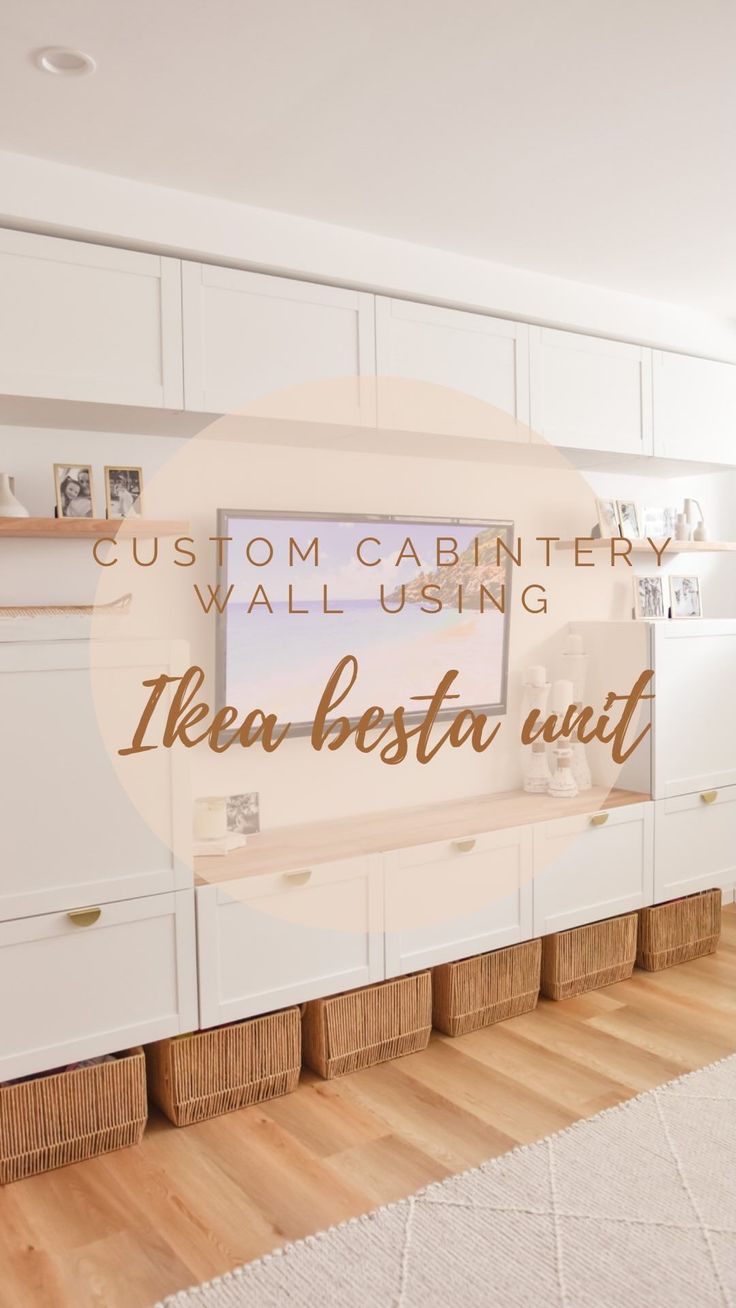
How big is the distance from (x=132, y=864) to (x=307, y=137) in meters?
1.84

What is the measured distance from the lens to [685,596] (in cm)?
446

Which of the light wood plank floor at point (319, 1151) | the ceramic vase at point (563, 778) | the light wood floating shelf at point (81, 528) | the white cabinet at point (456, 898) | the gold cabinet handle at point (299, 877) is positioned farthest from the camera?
the ceramic vase at point (563, 778)

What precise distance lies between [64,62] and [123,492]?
3.76ft

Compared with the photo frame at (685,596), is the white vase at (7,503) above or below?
above

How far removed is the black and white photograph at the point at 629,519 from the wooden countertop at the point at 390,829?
1.05 m

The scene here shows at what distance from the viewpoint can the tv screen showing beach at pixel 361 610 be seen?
3.19 m

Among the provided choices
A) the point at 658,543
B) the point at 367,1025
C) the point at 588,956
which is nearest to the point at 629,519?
the point at 658,543

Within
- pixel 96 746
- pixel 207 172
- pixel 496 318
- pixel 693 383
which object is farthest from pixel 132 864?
pixel 693 383

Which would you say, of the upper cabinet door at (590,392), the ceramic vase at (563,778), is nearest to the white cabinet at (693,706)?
the ceramic vase at (563,778)

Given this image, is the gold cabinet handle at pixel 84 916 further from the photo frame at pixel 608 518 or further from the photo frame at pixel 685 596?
the photo frame at pixel 685 596

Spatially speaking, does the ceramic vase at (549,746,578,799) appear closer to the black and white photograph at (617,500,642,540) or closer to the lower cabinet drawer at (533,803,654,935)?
the lower cabinet drawer at (533,803,654,935)

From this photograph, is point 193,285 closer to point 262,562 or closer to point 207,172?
point 207,172

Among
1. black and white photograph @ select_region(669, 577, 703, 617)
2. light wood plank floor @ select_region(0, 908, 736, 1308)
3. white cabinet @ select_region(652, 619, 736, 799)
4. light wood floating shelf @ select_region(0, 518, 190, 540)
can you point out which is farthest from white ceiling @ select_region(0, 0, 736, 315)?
light wood plank floor @ select_region(0, 908, 736, 1308)

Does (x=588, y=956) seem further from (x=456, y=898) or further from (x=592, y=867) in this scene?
(x=456, y=898)
